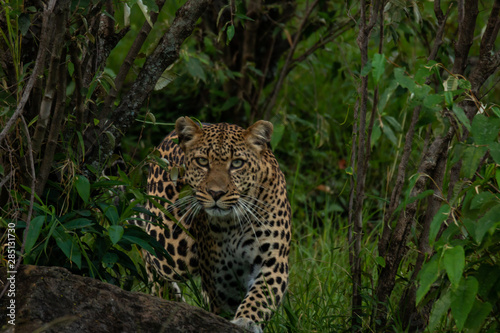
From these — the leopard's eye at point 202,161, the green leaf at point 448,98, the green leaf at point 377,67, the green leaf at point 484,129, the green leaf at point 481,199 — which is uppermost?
the green leaf at point 377,67

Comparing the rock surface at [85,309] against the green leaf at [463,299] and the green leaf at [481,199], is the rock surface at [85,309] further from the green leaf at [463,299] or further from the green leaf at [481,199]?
the green leaf at [481,199]

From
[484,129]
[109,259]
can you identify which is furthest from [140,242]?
[484,129]

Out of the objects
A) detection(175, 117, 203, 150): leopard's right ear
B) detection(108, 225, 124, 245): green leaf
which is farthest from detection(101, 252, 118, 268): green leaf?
detection(175, 117, 203, 150): leopard's right ear

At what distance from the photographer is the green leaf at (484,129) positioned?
2.89m

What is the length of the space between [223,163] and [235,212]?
0.36 metres

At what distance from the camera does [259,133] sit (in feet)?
16.4

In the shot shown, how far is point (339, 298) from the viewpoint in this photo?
4551 mm

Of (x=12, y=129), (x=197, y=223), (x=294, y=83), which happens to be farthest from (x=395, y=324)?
(x=294, y=83)

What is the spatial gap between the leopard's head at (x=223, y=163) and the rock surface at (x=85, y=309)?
1239 mm

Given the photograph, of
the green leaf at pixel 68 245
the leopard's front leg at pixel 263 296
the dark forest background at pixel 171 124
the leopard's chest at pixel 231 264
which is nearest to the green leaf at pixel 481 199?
the dark forest background at pixel 171 124

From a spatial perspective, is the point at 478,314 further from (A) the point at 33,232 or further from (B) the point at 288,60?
(B) the point at 288,60

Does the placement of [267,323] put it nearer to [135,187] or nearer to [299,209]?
[135,187]

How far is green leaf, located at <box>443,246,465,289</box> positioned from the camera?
8.86ft

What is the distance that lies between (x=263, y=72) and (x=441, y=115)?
4234 millimetres
